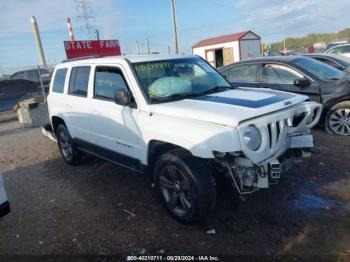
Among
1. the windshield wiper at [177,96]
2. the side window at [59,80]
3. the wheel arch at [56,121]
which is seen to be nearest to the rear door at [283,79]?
the windshield wiper at [177,96]

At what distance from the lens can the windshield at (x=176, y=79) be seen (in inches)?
163

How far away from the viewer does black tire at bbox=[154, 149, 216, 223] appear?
11.3 feet

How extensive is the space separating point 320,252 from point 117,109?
116 inches

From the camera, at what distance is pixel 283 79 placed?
684 cm

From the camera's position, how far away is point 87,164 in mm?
6344

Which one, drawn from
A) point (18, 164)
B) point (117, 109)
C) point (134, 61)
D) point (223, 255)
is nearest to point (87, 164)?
point (18, 164)

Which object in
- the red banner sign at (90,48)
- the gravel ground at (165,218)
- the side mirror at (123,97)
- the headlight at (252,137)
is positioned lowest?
the gravel ground at (165,218)

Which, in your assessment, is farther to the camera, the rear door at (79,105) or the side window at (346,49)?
the side window at (346,49)

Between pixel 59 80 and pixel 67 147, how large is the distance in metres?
1.31

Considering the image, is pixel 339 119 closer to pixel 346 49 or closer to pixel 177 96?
pixel 177 96

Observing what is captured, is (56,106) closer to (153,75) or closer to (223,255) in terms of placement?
(153,75)

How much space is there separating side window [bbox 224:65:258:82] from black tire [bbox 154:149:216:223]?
13.9 ft

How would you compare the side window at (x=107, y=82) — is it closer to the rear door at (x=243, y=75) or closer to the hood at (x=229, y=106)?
the hood at (x=229, y=106)

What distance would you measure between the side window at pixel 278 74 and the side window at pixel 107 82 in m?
3.82
